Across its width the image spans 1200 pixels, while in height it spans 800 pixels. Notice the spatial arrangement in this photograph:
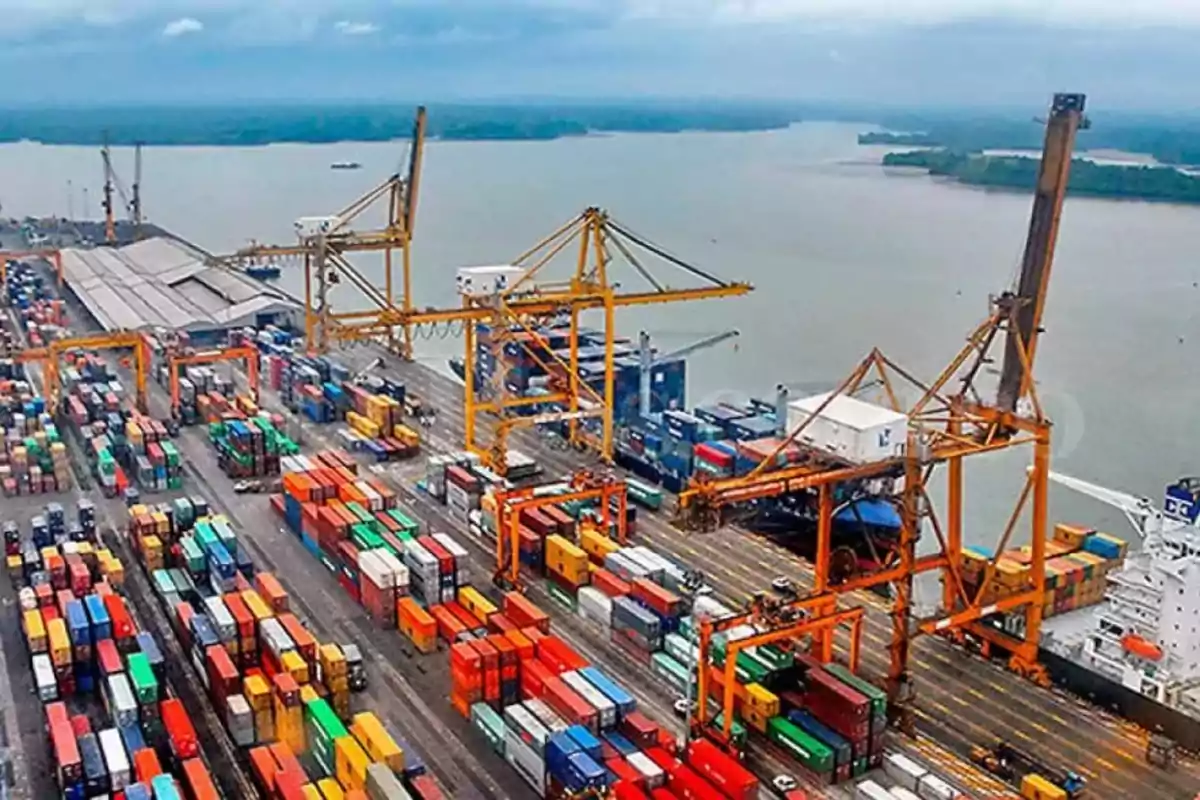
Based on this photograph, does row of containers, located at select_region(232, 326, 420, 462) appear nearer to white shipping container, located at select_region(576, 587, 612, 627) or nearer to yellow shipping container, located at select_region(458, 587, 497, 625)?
yellow shipping container, located at select_region(458, 587, 497, 625)

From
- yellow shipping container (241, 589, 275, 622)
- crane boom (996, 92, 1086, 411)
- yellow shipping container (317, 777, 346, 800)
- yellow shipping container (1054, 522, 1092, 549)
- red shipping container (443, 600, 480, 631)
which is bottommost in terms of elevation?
red shipping container (443, 600, 480, 631)

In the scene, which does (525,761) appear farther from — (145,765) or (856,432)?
(856,432)

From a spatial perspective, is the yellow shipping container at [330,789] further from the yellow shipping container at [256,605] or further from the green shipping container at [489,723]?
the yellow shipping container at [256,605]

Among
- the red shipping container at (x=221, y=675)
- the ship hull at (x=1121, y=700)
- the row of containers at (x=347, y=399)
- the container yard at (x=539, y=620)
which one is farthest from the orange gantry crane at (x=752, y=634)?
the row of containers at (x=347, y=399)

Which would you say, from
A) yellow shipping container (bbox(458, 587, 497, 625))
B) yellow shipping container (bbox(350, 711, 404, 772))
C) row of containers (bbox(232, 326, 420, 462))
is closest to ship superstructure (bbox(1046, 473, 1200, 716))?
yellow shipping container (bbox(458, 587, 497, 625))

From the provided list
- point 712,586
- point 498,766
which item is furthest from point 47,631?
point 712,586

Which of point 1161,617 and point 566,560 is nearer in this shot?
point 1161,617

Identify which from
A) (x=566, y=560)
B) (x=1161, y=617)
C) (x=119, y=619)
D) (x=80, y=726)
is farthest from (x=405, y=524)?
(x=1161, y=617)
